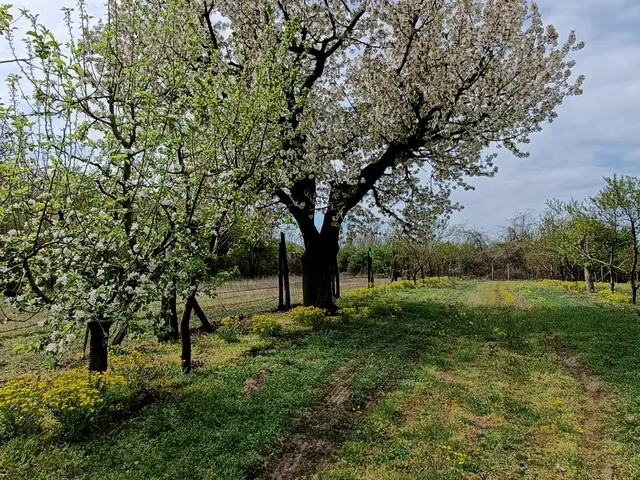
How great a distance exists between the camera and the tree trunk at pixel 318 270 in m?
13.2

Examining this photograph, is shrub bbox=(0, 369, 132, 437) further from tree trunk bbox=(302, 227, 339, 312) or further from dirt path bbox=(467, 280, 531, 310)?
dirt path bbox=(467, 280, 531, 310)

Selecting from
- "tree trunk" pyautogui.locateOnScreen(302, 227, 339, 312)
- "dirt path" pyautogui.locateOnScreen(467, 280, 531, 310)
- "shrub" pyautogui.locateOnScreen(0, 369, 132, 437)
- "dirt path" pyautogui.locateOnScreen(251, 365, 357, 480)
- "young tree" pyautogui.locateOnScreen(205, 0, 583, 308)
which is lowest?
"dirt path" pyautogui.locateOnScreen(251, 365, 357, 480)

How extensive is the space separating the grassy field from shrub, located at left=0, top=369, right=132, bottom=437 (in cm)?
15

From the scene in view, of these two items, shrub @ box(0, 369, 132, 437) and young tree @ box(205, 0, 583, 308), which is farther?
young tree @ box(205, 0, 583, 308)

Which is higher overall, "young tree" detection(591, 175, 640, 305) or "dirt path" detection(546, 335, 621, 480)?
"young tree" detection(591, 175, 640, 305)

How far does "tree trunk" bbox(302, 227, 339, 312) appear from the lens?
13172 mm

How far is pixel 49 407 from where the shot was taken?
4.80 metres

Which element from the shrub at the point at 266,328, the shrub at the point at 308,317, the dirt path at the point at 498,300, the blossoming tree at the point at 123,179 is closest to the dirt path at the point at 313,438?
the blossoming tree at the point at 123,179

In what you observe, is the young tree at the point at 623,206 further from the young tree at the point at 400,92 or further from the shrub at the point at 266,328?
the shrub at the point at 266,328

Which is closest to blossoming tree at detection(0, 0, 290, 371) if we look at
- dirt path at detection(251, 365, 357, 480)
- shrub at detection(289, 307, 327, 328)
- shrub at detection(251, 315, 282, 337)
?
dirt path at detection(251, 365, 357, 480)

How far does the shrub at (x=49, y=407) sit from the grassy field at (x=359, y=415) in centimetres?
15

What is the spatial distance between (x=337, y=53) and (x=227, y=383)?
1052cm

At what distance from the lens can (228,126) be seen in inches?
234

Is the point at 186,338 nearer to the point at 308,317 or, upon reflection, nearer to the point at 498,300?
the point at 308,317
